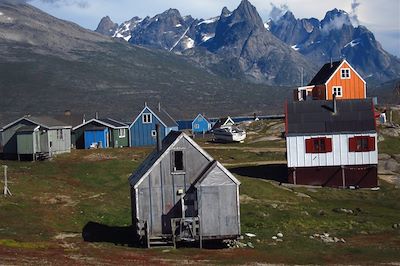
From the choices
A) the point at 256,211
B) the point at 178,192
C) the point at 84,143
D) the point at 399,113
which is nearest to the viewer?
the point at 178,192

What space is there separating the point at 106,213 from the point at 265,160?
29.2 m

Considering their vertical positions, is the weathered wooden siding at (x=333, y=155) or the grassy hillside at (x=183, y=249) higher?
the weathered wooden siding at (x=333, y=155)

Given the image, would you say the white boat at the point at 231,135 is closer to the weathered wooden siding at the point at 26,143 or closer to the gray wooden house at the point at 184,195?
the weathered wooden siding at the point at 26,143

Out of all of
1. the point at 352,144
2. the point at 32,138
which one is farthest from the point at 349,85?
the point at 32,138

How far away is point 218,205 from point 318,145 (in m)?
23.6

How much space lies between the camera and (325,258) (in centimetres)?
3494

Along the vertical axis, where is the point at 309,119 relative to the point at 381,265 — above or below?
above

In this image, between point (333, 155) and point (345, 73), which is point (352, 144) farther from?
point (345, 73)

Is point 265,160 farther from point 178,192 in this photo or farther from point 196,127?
point 196,127

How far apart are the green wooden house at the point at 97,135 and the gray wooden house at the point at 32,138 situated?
8.98m

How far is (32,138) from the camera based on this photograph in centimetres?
7062

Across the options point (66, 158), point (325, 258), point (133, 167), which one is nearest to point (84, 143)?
point (66, 158)

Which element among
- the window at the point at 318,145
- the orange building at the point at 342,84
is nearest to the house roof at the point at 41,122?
the window at the point at 318,145

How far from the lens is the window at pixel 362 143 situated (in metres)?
59.8
